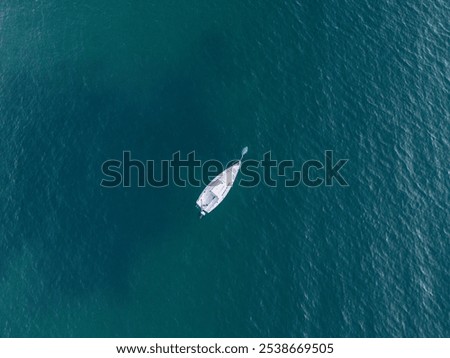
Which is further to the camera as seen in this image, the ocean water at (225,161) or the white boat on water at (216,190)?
the white boat on water at (216,190)

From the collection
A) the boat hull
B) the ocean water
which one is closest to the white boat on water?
the boat hull

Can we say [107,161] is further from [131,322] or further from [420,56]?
[420,56]

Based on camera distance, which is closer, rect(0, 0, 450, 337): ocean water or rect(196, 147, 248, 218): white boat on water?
rect(0, 0, 450, 337): ocean water

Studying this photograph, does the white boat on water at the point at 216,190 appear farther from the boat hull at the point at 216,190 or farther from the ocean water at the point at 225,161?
the ocean water at the point at 225,161

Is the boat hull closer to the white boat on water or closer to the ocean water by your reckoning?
the white boat on water

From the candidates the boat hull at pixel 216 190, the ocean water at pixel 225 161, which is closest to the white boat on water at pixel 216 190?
the boat hull at pixel 216 190
